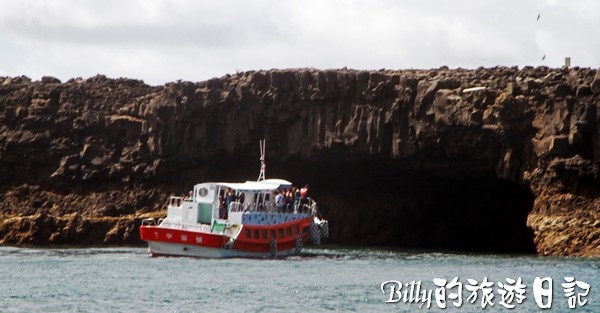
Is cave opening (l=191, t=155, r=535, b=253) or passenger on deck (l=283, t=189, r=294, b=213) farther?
cave opening (l=191, t=155, r=535, b=253)

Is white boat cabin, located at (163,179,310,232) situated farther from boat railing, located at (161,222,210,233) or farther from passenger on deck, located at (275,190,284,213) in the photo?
passenger on deck, located at (275,190,284,213)

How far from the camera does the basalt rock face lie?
85750 millimetres

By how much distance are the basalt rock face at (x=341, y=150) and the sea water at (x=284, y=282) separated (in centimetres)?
812

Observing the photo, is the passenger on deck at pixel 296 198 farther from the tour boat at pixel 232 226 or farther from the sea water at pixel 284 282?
the sea water at pixel 284 282

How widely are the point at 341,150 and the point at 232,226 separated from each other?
56.5 ft

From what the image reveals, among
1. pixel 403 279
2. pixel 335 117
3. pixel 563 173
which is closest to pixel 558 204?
pixel 563 173

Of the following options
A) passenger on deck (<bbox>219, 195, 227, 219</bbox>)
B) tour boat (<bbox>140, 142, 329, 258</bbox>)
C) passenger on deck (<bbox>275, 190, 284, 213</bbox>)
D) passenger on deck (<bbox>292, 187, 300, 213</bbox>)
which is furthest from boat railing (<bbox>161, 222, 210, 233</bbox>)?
passenger on deck (<bbox>292, 187, 300, 213</bbox>)

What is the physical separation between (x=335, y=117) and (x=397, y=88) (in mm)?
4509

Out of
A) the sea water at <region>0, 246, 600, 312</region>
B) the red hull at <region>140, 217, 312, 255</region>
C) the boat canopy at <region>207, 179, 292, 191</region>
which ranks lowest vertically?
the sea water at <region>0, 246, 600, 312</region>

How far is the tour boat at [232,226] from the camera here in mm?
77000

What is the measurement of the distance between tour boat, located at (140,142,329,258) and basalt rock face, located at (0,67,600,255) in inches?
479

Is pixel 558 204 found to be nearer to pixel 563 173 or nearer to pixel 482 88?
pixel 563 173

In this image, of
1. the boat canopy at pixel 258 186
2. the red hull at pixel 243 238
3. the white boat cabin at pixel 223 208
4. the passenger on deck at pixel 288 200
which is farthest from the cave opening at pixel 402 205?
the red hull at pixel 243 238

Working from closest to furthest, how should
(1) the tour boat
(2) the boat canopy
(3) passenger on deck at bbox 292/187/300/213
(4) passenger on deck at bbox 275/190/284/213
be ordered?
(1) the tour boat, (2) the boat canopy, (4) passenger on deck at bbox 275/190/284/213, (3) passenger on deck at bbox 292/187/300/213
